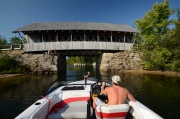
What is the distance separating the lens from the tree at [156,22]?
21.3m

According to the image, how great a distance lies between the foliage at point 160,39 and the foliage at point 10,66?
19.4 m

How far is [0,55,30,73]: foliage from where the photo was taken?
17.9 meters

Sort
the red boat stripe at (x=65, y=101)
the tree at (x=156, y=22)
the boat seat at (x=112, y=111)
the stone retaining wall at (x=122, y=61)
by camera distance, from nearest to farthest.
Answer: the boat seat at (x=112, y=111) < the red boat stripe at (x=65, y=101) < the tree at (x=156, y=22) < the stone retaining wall at (x=122, y=61)

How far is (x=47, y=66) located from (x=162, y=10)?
20.7 meters

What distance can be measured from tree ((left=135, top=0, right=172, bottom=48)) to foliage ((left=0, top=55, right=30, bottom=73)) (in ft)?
66.7

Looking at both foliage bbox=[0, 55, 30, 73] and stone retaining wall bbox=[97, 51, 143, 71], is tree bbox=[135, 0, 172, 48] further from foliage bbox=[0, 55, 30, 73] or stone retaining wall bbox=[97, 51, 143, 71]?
foliage bbox=[0, 55, 30, 73]

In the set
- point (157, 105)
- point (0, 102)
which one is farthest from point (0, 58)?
point (157, 105)

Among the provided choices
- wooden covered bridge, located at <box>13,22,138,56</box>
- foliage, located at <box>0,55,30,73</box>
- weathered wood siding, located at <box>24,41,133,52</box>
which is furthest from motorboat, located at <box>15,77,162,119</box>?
wooden covered bridge, located at <box>13,22,138,56</box>

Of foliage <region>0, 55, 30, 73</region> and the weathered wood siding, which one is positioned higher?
the weathered wood siding

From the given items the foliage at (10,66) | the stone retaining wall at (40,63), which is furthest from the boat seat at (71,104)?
the stone retaining wall at (40,63)

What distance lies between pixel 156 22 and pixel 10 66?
2373cm

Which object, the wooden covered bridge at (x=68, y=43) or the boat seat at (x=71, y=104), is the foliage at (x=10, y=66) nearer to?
the wooden covered bridge at (x=68, y=43)

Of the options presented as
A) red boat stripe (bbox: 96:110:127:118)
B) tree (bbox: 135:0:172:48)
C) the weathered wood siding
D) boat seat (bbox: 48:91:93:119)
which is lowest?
boat seat (bbox: 48:91:93:119)

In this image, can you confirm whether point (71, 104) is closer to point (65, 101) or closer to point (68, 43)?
point (65, 101)
